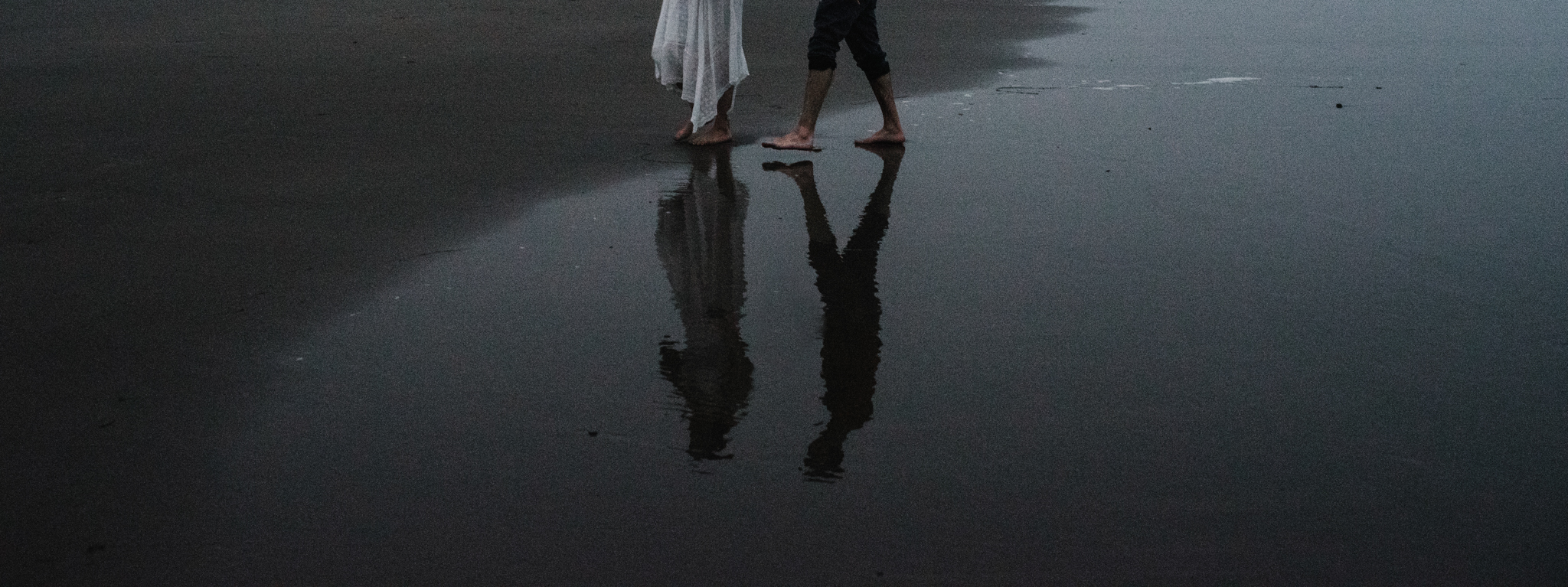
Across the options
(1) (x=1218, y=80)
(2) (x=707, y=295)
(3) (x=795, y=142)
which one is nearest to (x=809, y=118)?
(3) (x=795, y=142)

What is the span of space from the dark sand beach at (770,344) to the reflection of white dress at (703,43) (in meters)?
0.40

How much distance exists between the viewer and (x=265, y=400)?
9.89 feet

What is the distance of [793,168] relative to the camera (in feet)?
18.2

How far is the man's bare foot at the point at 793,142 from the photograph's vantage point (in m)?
5.91

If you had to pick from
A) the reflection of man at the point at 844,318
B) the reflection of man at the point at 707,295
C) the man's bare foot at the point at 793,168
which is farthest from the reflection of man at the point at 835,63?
the reflection of man at the point at 844,318

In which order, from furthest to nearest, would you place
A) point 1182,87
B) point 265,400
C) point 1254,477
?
point 1182,87 < point 265,400 < point 1254,477

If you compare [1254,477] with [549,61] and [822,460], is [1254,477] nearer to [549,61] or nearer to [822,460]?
[822,460]

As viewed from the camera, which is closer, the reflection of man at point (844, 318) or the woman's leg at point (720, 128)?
the reflection of man at point (844, 318)

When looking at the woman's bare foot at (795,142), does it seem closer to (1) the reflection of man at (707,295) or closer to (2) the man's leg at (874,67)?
(2) the man's leg at (874,67)

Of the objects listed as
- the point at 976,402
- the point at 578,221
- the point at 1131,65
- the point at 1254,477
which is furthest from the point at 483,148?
the point at 1131,65

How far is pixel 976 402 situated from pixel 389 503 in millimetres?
1303

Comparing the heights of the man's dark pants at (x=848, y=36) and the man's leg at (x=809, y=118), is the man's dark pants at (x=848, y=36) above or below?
above

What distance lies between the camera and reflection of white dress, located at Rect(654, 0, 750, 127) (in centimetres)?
602

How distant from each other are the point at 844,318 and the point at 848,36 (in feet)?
9.05
